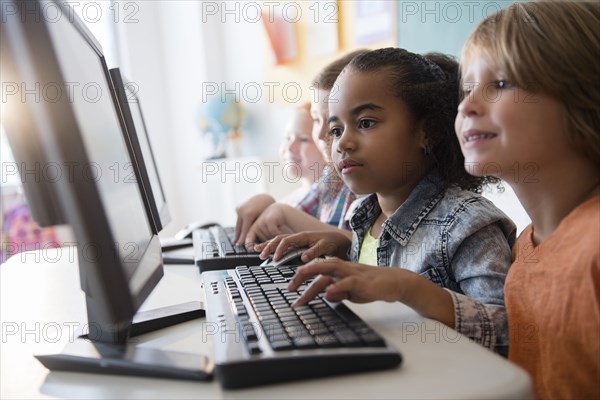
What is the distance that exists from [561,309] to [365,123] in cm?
46

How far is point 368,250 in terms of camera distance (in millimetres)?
1006

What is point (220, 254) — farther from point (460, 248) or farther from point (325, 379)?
point (325, 379)

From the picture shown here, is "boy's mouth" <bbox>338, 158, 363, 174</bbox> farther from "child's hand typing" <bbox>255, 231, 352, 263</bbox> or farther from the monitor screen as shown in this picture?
the monitor screen

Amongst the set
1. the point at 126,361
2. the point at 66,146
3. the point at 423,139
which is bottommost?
the point at 126,361

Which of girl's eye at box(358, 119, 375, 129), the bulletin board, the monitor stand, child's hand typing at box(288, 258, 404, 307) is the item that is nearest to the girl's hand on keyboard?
child's hand typing at box(288, 258, 404, 307)

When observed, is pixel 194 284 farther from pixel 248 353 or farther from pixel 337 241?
pixel 248 353

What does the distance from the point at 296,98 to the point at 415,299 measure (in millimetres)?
2075

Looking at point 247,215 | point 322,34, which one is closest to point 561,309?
point 247,215

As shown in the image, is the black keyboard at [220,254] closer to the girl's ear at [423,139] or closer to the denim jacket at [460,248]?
the denim jacket at [460,248]

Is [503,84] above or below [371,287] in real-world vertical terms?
above

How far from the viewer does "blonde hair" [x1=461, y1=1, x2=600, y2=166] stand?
0.61m

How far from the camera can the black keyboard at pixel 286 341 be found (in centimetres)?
42

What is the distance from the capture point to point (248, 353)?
17.2 inches

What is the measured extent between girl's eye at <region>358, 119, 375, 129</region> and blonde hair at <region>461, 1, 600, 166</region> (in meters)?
0.27
